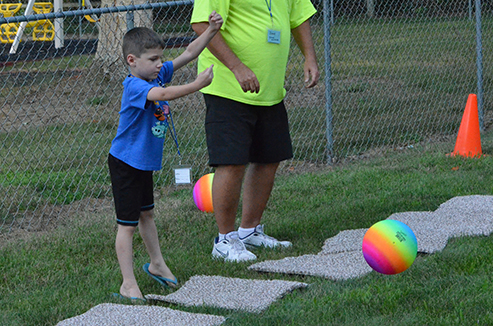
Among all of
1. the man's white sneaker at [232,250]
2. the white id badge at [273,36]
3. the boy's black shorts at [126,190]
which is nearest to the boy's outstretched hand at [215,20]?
the white id badge at [273,36]

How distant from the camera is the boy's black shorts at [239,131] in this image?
3.87m

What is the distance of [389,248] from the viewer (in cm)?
329

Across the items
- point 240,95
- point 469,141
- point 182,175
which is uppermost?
point 240,95

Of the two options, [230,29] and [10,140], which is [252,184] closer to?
[230,29]

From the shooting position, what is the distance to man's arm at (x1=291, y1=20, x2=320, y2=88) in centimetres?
430

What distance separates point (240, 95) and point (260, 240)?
100 cm

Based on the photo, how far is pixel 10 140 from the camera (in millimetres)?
7758

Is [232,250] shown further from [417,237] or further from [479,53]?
[479,53]

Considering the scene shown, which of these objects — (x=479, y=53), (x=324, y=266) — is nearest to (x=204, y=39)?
(x=324, y=266)

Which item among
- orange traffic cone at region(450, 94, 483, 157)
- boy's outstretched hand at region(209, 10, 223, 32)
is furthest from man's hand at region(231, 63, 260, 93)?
orange traffic cone at region(450, 94, 483, 157)

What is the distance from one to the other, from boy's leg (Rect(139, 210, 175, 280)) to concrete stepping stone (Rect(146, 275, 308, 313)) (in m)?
0.16

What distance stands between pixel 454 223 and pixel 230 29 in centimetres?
200

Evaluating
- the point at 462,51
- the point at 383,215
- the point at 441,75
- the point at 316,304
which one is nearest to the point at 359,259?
the point at 316,304

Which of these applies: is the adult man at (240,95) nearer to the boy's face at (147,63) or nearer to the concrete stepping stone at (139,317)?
the boy's face at (147,63)
